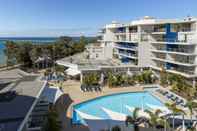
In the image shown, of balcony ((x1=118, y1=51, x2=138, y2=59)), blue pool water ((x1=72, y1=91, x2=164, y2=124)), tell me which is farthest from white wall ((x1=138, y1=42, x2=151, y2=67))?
blue pool water ((x1=72, y1=91, x2=164, y2=124))

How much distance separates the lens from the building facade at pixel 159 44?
3812 centimetres

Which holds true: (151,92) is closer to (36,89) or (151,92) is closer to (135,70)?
(135,70)

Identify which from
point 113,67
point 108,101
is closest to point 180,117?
point 108,101

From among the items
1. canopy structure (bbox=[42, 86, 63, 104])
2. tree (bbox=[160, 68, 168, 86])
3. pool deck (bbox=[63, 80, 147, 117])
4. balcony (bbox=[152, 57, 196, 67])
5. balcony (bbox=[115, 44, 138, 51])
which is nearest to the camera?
canopy structure (bbox=[42, 86, 63, 104])

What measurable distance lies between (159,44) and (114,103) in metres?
17.8

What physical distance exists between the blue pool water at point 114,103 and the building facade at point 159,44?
323 inches

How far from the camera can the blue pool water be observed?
93.1 ft

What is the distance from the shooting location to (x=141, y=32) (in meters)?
47.8

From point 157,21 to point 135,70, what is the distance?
10203 mm

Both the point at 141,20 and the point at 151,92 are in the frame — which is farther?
the point at 141,20

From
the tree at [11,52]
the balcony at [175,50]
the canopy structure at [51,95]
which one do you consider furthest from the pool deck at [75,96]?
the tree at [11,52]

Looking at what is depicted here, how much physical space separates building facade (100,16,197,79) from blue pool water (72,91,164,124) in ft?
26.9

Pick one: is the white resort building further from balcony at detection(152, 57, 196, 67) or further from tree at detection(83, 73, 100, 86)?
tree at detection(83, 73, 100, 86)

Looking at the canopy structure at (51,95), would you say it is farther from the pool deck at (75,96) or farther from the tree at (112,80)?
the tree at (112,80)
